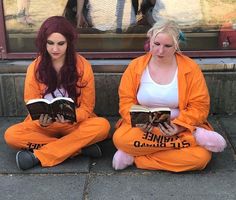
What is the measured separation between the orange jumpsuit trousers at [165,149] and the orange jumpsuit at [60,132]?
242mm

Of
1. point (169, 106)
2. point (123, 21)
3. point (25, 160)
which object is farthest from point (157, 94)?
point (123, 21)

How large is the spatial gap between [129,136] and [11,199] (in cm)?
98

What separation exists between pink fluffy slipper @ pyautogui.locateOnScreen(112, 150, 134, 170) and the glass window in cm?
145

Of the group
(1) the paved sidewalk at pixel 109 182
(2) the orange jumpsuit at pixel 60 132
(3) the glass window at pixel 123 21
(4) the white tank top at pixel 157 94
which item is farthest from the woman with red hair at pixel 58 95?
(3) the glass window at pixel 123 21

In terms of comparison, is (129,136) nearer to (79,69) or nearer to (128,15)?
(79,69)

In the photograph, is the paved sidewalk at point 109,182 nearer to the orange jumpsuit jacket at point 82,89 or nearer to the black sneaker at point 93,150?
the black sneaker at point 93,150

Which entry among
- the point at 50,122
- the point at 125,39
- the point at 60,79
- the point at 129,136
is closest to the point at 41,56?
the point at 60,79

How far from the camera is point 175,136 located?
3.51 meters

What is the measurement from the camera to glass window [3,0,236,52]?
466cm

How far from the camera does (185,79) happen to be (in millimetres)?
3580

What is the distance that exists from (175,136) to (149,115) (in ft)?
1.11

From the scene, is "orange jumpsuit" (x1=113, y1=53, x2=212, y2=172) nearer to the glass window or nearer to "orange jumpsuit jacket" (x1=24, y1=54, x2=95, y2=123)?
"orange jumpsuit jacket" (x1=24, y1=54, x2=95, y2=123)

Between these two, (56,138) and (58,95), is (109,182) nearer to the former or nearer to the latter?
(56,138)

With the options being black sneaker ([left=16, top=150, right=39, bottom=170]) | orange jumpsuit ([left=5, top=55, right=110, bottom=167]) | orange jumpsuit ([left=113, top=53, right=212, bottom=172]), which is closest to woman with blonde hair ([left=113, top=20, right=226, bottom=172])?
orange jumpsuit ([left=113, top=53, right=212, bottom=172])
